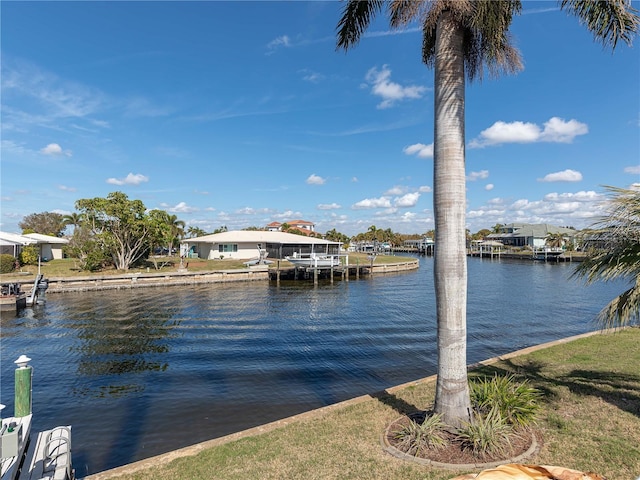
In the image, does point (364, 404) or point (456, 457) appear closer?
point (456, 457)

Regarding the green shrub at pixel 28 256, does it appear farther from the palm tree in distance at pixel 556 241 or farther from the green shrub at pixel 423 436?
the palm tree in distance at pixel 556 241

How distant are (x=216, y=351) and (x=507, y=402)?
1258 centimetres

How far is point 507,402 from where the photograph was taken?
6434mm

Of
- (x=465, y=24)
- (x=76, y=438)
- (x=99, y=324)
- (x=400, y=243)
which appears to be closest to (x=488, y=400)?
(x=465, y=24)

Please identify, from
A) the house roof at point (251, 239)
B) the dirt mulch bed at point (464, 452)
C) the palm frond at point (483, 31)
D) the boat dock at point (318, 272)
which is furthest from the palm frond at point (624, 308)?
the house roof at point (251, 239)

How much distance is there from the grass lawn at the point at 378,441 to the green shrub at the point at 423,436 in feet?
1.14

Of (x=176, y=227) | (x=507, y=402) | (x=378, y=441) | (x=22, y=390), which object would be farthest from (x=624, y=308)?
(x=176, y=227)

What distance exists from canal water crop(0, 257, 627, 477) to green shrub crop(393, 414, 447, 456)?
3.05 metres

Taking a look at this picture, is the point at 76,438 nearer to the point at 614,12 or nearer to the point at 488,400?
the point at 488,400

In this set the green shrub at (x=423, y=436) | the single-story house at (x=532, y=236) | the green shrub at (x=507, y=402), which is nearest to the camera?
the green shrub at (x=423, y=436)

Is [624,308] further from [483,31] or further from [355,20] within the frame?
[355,20]

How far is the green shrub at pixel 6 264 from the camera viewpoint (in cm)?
3522

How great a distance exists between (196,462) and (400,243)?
152025 millimetres

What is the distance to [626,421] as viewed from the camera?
6.29 m
